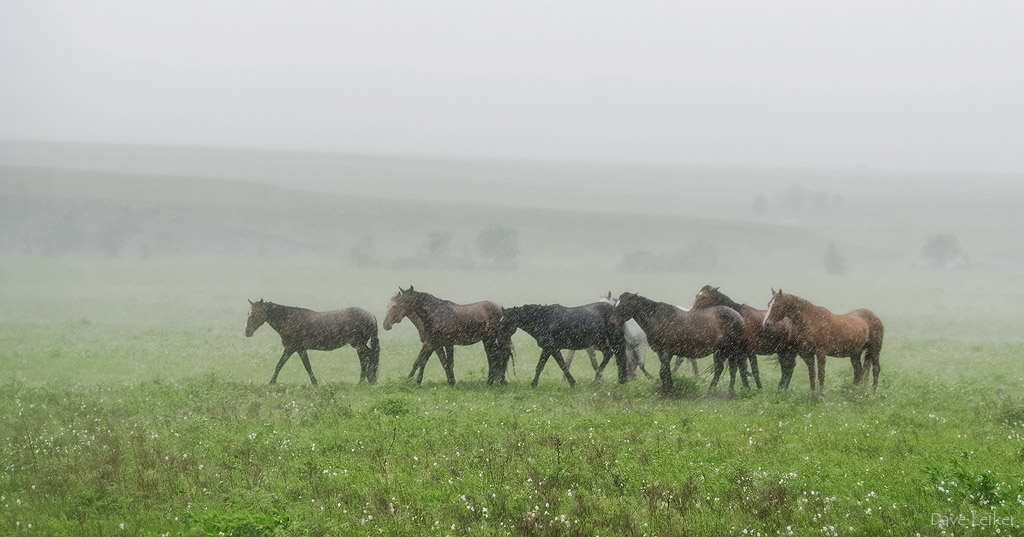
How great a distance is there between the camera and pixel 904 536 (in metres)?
8.84

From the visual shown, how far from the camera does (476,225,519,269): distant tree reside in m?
116

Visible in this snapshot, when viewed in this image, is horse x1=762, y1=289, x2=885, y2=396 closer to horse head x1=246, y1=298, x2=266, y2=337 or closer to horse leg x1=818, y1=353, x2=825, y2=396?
horse leg x1=818, y1=353, x2=825, y2=396

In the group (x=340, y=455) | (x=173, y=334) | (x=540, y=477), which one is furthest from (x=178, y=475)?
(x=173, y=334)

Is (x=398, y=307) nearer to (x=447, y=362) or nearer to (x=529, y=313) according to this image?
(x=447, y=362)

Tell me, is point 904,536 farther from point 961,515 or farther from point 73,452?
point 73,452

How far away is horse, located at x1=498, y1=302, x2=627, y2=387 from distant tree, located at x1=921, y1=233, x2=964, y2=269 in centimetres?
12297

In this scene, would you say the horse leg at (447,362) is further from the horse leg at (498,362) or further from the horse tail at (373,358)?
the horse tail at (373,358)

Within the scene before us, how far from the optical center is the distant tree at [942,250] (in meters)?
124

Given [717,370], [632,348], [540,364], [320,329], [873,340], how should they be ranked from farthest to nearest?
[632,348], [320,329], [540,364], [873,340], [717,370]

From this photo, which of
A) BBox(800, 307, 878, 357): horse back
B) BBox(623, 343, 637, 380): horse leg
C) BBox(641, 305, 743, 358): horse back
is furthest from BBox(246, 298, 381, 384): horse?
BBox(800, 307, 878, 357): horse back

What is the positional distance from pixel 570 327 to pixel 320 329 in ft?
25.9

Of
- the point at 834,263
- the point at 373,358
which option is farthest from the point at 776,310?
the point at 834,263

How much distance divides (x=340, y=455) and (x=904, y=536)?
8.62 metres

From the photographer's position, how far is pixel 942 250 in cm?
12425
